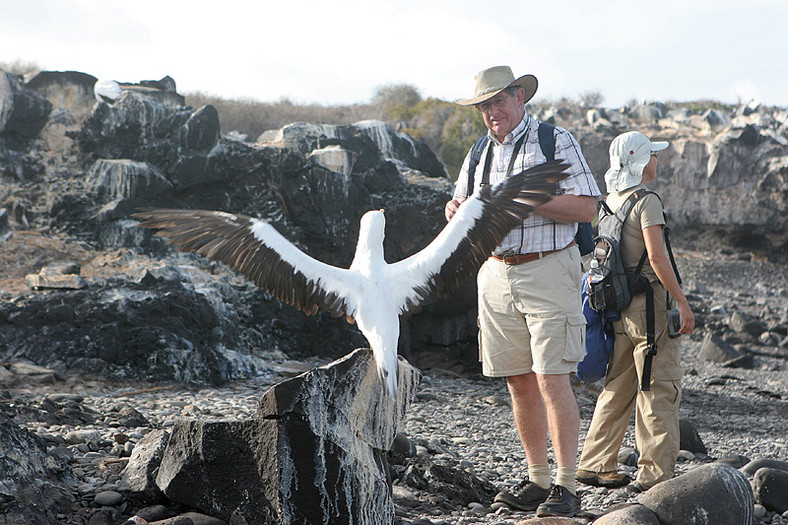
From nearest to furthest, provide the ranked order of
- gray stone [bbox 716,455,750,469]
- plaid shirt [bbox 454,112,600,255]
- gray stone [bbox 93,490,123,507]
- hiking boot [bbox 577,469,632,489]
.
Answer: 1. gray stone [bbox 93,490,123,507]
2. plaid shirt [bbox 454,112,600,255]
3. hiking boot [bbox 577,469,632,489]
4. gray stone [bbox 716,455,750,469]

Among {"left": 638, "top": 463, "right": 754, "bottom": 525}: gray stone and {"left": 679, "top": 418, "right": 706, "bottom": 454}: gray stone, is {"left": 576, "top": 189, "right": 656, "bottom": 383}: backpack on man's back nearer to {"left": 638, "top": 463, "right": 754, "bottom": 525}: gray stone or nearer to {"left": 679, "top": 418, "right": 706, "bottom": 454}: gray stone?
{"left": 638, "top": 463, "right": 754, "bottom": 525}: gray stone

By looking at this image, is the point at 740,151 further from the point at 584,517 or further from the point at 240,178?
the point at 584,517

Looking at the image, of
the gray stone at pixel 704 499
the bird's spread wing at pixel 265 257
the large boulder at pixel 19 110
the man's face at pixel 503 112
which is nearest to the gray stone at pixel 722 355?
the gray stone at pixel 704 499

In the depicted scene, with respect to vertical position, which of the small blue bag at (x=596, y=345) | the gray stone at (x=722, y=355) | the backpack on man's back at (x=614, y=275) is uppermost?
the backpack on man's back at (x=614, y=275)

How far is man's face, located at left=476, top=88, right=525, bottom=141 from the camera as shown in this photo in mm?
4309

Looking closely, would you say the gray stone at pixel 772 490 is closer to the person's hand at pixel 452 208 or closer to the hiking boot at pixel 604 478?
the hiking boot at pixel 604 478

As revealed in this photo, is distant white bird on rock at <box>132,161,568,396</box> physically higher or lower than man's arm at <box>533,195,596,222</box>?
lower

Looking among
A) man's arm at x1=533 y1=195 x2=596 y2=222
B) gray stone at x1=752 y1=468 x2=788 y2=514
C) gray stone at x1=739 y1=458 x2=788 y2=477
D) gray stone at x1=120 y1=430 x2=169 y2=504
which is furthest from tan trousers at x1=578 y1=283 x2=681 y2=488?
gray stone at x1=120 y1=430 x2=169 y2=504

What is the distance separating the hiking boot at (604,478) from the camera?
4805 mm

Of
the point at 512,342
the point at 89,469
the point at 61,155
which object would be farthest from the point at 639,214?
the point at 61,155

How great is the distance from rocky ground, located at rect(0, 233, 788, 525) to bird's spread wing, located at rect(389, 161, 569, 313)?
4.25 ft

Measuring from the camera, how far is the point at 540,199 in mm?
4027

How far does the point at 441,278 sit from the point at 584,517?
1500 mm

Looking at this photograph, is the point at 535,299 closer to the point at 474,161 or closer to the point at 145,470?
the point at 474,161
